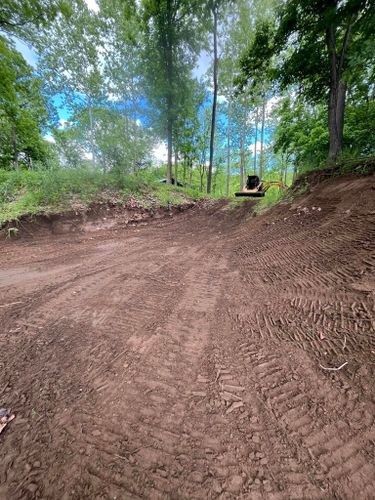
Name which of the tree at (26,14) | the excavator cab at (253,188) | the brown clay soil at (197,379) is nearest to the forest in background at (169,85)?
the tree at (26,14)

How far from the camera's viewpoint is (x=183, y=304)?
2664 millimetres

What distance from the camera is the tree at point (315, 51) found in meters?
5.75

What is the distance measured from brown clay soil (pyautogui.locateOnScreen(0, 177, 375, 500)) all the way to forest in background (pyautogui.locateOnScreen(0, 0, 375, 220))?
5.63 meters

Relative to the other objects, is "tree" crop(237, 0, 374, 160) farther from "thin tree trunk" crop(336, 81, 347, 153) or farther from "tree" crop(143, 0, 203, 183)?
"tree" crop(143, 0, 203, 183)

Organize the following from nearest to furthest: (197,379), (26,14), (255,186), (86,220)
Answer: (197,379) → (26,14) → (86,220) → (255,186)

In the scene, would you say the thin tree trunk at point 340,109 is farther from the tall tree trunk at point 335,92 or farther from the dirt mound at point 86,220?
the dirt mound at point 86,220

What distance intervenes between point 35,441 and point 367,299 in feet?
9.65

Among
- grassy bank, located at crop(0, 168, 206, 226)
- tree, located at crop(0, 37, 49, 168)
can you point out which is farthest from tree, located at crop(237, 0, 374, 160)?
tree, located at crop(0, 37, 49, 168)

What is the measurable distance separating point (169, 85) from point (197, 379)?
1544cm

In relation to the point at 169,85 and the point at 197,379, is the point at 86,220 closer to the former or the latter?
the point at 197,379

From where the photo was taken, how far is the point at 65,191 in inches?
311

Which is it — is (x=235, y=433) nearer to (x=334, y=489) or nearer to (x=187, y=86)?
(x=334, y=489)

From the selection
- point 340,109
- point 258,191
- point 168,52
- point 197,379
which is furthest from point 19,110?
point 258,191

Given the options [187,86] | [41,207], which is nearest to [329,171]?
[41,207]
